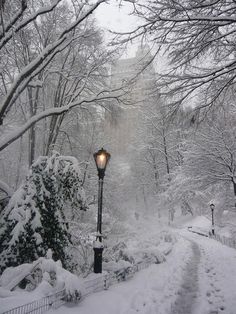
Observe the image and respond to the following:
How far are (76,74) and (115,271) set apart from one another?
28.4 feet

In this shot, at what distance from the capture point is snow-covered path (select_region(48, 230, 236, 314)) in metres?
6.05

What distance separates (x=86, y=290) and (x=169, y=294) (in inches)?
90.9

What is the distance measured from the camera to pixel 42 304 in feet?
16.9

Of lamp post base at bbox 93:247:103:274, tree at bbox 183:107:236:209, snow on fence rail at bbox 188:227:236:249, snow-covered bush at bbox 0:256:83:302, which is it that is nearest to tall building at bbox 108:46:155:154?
lamp post base at bbox 93:247:103:274

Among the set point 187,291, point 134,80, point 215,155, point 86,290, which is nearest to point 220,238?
point 215,155

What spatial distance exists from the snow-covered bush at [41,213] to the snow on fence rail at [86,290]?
152 cm

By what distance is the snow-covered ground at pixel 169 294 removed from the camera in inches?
238

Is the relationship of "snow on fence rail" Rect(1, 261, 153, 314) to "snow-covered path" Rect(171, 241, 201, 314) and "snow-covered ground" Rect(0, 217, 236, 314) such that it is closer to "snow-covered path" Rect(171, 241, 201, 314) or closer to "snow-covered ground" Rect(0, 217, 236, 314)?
"snow-covered ground" Rect(0, 217, 236, 314)

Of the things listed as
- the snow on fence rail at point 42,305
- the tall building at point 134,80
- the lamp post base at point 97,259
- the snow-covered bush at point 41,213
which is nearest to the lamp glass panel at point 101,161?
the snow-covered bush at point 41,213

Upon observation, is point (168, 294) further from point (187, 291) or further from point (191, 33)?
point (191, 33)

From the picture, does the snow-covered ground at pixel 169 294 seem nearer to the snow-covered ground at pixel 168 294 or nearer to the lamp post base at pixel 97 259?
the snow-covered ground at pixel 168 294

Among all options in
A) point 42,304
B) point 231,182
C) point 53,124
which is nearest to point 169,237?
point 231,182

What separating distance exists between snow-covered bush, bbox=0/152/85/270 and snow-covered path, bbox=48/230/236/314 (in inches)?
76.9

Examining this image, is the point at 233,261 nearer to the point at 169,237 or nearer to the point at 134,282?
the point at 134,282
